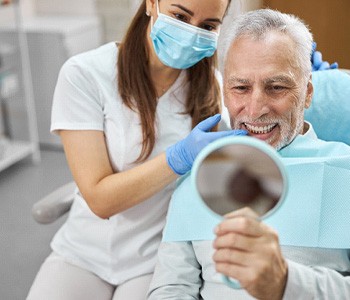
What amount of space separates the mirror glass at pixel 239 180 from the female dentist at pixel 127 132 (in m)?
0.63

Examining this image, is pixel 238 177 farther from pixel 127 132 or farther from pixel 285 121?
pixel 127 132

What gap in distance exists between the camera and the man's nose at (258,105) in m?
1.28

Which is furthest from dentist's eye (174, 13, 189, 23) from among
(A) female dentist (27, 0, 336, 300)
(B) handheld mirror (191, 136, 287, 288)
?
(B) handheld mirror (191, 136, 287, 288)

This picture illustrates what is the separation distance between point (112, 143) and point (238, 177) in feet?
2.66

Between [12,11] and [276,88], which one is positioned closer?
[276,88]

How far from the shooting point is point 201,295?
141 cm

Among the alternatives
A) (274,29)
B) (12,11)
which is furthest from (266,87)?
(12,11)

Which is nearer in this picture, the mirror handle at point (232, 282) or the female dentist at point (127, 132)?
the mirror handle at point (232, 282)

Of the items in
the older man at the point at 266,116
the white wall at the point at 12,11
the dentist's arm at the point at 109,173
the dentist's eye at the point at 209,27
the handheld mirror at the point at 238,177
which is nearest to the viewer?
the handheld mirror at the point at 238,177

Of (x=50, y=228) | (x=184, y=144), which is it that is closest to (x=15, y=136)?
(x=50, y=228)

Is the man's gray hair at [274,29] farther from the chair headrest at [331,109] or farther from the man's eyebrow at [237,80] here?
the chair headrest at [331,109]

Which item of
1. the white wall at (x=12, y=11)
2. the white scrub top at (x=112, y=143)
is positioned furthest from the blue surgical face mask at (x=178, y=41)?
the white wall at (x=12, y=11)

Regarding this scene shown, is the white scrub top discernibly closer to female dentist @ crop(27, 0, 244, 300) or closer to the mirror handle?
female dentist @ crop(27, 0, 244, 300)

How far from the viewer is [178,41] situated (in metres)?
1.58
